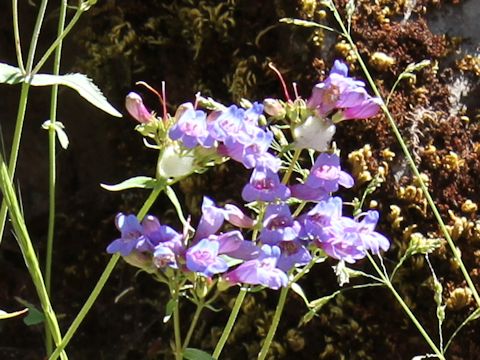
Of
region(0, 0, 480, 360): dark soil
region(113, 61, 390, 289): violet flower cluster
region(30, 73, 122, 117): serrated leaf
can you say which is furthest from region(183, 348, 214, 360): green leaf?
region(0, 0, 480, 360): dark soil

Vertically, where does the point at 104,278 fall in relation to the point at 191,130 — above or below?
below

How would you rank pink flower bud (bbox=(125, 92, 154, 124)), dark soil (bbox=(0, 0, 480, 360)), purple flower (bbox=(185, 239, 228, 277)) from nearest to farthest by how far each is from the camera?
1. purple flower (bbox=(185, 239, 228, 277))
2. pink flower bud (bbox=(125, 92, 154, 124))
3. dark soil (bbox=(0, 0, 480, 360))

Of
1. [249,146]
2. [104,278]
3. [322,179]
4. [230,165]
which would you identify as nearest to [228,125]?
[249,146]

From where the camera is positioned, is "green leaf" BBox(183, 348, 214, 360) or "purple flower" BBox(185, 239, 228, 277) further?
"green leaf" BBox(183, 348, 214, 360)

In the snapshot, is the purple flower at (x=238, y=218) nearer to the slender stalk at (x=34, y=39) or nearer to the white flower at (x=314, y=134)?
the white flower at (x=314, y=134)

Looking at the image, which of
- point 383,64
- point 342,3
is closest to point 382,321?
point 383,64

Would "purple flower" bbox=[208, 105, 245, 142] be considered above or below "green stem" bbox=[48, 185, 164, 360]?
above

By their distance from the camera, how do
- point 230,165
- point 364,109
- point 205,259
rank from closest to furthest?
point 205,259, point 364,109, point 230,165

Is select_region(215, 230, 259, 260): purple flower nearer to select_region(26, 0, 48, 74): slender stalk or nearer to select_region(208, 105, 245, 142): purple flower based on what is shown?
select_region(208, 105, 245, 142): purple flower

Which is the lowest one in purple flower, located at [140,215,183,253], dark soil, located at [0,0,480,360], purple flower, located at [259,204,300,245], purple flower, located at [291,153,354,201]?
dark soil, located at [0,0,480,360]

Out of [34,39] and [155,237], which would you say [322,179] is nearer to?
[155,237]
